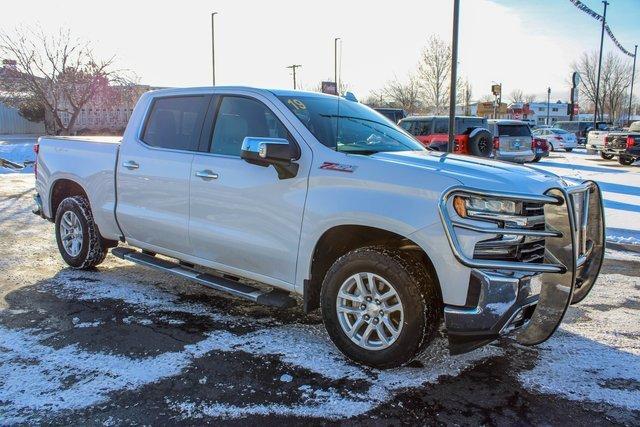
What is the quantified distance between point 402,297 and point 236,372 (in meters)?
1.21

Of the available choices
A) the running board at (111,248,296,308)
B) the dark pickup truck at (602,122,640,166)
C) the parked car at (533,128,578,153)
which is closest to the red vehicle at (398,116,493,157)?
the dark pickup truck at (602,122,640,166)

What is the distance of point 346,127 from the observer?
4.51 metres

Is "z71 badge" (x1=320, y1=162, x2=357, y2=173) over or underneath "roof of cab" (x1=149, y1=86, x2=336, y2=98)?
underneath

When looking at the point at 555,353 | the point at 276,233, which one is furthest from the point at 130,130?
the point at 555,353

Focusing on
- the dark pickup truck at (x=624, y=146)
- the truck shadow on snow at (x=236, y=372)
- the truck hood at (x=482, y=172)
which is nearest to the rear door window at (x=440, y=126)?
the dark pickup truck at (x=624, y=146)

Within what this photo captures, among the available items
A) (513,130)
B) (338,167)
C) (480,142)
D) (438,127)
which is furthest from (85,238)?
(513,130)

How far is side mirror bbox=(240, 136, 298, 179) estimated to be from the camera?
12.7 ft

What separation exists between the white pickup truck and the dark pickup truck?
18444 mm

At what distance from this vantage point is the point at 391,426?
3055mm

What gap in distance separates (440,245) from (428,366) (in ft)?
3.39

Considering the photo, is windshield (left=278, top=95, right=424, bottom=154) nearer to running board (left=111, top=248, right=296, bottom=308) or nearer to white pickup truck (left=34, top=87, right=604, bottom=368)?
white pickup truck (left=34, top=87, right=604, bottom=368)

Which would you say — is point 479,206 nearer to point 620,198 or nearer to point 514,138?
point 620,198

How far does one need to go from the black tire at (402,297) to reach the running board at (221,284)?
1.85 ft

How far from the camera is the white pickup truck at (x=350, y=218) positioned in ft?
10.9
